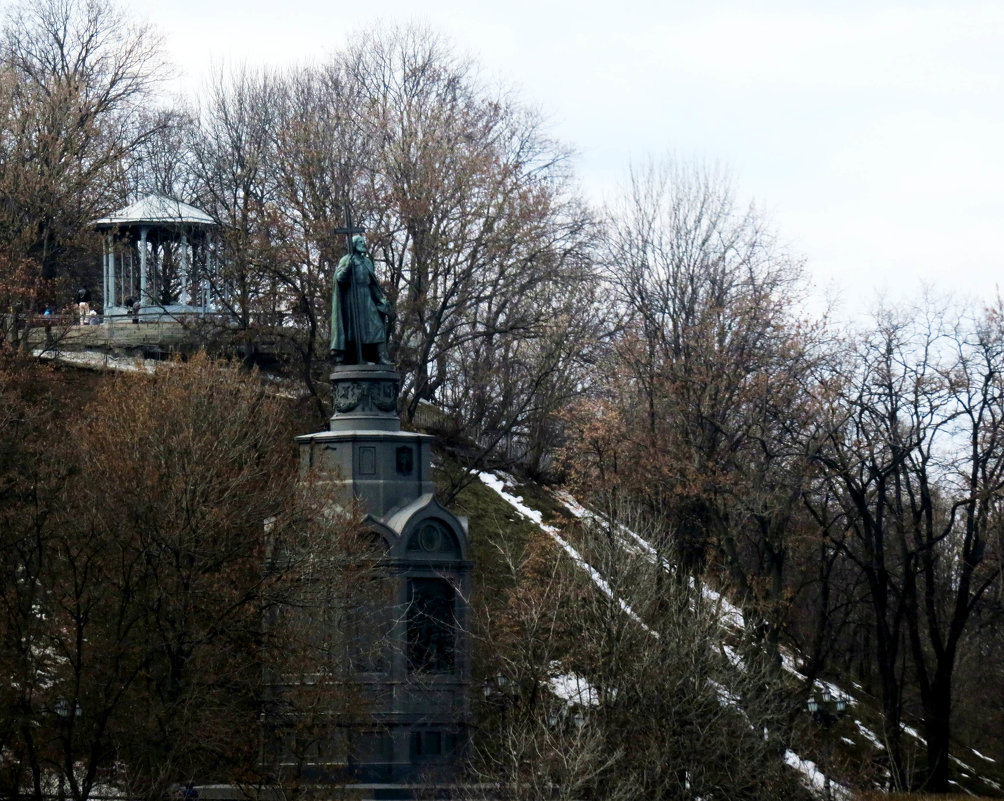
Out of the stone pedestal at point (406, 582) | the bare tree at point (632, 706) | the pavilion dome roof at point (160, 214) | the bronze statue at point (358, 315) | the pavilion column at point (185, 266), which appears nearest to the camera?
the bare tree at point (632, 706)

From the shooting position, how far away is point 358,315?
27.7 metres

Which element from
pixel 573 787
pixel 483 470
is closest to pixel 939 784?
pixel 483 470

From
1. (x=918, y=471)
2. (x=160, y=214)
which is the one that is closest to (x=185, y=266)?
(x=160, y=214)

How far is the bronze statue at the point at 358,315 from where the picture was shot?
27703 mm

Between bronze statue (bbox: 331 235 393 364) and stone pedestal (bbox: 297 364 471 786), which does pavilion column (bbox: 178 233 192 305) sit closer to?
bronze statue (bbox: 331 235 393 364)

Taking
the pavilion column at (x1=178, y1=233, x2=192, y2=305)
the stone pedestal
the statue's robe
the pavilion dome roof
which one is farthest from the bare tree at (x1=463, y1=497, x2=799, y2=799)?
the pavilion dome roof

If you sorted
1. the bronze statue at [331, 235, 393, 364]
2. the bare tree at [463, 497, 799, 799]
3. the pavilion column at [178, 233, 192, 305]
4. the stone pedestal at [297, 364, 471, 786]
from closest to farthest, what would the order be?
the bare tree at [463, 497, 799, 799] → the stone pedestal at [297, 364, 471, 786] → the bronze statue at [331, 235, 393, 364] → the pavilion column at [178, 233, 192, 305]

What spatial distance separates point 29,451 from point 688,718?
471 inches

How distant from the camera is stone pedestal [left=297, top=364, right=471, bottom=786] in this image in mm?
26000

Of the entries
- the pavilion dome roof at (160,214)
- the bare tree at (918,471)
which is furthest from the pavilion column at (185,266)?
the bare tree at (918,471)

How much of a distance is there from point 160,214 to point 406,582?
28.3 m

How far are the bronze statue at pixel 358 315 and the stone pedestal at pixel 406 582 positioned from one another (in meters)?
0.53

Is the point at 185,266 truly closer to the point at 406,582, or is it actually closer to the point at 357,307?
the point at 357,307

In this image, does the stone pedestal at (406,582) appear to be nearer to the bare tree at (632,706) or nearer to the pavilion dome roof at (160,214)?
the bare tree at (632,706)
